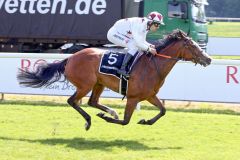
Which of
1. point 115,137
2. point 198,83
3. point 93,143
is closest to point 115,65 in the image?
point 115,137

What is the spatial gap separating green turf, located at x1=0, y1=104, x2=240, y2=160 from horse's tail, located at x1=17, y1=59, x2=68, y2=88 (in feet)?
2.48

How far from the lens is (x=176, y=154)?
8555mm

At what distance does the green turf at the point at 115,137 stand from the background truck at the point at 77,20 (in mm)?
9542

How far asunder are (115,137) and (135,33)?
1.64m

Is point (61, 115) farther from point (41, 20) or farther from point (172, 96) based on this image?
point (41, 20)

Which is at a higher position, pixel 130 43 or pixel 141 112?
pixel 130 43

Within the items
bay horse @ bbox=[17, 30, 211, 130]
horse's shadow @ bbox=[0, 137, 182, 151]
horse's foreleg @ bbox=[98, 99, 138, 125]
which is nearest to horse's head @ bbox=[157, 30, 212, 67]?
bay horse @ bbox=[17, 30, 211, 130]

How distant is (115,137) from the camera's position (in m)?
9.94

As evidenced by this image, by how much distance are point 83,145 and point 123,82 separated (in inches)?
57.9

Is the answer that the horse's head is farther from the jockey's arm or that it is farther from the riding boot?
the riding boot

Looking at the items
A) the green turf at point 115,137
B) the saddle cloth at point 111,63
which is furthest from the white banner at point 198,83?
the saddle cloth at point 111,63

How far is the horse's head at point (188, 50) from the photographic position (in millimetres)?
9930

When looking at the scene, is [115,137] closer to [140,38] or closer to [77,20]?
[140,38]

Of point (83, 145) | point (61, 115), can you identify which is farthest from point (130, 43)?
point (61, 115)
